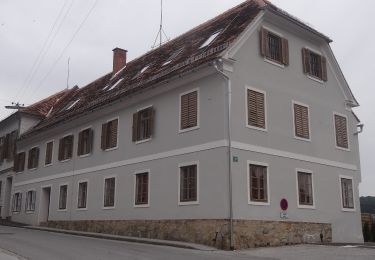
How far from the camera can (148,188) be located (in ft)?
69.5

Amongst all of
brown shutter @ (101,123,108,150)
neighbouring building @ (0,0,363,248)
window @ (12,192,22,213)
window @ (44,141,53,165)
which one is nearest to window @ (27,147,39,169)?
window @ (44,141,53,165)

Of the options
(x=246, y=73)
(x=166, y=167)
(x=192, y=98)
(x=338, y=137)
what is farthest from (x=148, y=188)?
(x=338, y=137)

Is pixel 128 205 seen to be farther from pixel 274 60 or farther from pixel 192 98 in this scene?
pixel 274 60

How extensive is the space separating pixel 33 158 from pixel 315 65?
20099 millimetres

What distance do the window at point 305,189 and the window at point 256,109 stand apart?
3.03 meters

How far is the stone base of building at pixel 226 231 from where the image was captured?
17.1 m

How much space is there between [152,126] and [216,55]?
4.98 metres

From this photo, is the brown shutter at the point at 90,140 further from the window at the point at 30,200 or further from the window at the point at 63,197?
the window at the point at 30,200

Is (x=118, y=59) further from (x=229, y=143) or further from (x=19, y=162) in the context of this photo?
(x=229, y=143)

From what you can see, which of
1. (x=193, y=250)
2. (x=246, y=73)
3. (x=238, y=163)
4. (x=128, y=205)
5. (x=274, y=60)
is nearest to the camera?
(x=193, y=250)

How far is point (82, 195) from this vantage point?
26531 mm

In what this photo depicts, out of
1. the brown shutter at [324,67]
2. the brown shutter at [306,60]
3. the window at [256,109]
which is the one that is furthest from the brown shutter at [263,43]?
the brown shutter at [324,67]

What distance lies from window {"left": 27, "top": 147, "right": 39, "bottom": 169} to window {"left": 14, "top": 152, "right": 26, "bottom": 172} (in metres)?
1.29

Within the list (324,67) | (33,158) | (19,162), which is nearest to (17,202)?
(19,162)
